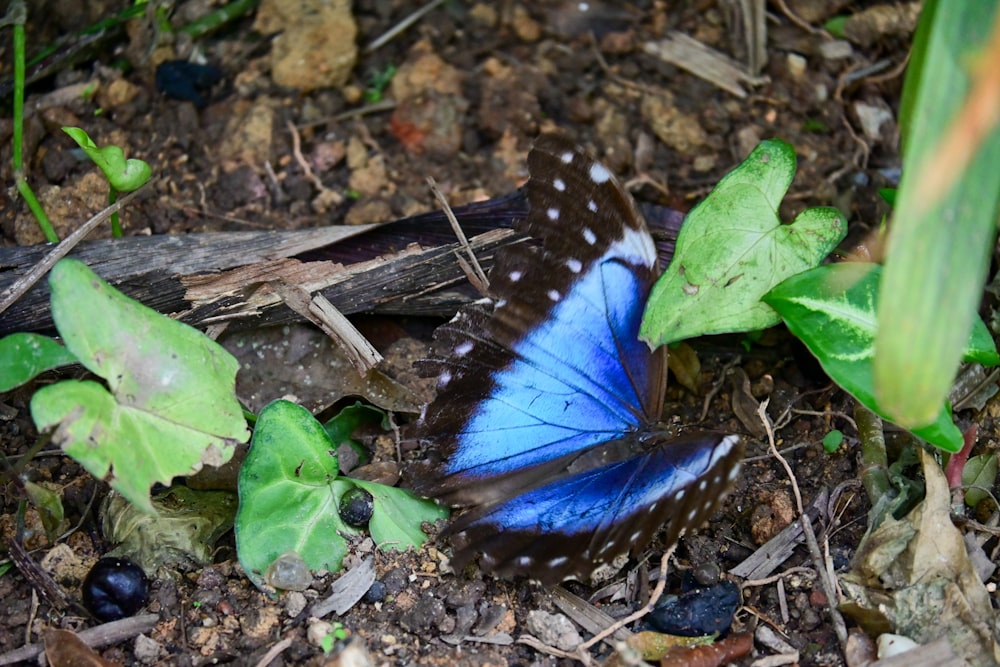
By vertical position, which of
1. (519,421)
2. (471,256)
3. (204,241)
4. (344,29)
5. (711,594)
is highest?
(344,29)

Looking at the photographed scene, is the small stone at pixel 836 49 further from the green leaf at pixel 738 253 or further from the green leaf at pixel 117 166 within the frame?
the green leaf at pixel 117 166

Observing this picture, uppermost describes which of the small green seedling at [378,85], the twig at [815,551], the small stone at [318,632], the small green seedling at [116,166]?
the small green seedling at [116,166]

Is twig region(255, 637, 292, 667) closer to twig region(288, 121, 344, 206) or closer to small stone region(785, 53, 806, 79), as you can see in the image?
twig region(288, 121, 344, 206)

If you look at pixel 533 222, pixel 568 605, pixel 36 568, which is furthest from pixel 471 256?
pixel 36 568

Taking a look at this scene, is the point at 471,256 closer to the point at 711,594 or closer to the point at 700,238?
the point at 700,238

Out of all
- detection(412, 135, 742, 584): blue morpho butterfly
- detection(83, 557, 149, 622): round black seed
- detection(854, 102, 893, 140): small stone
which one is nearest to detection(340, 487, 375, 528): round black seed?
detection(412, 135, 742, 584): blue morpho butterfly

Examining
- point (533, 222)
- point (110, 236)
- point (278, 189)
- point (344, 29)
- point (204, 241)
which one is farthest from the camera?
point (344, 29)

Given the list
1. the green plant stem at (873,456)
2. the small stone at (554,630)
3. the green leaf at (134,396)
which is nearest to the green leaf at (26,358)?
the green leaf at (134,396)
